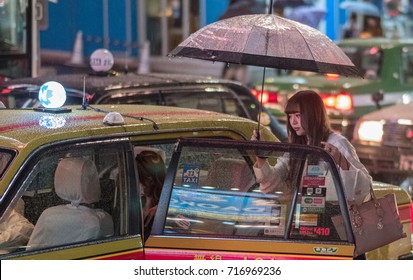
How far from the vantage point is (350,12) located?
26.0 m

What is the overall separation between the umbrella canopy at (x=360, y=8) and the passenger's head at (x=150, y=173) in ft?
65.1

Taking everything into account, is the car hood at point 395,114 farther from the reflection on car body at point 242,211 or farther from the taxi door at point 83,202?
Result: the taxi door at point 83,202

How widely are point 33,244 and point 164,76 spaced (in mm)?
4189

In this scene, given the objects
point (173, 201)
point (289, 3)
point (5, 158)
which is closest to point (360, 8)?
point (289, 3)

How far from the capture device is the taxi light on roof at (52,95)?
5406 mm

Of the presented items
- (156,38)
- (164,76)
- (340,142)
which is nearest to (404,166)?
(164,76)

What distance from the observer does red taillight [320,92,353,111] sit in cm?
1319

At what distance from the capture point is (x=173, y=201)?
4855 mm

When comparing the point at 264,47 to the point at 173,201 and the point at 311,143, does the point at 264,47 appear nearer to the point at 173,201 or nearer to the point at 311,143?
the point at 311,143

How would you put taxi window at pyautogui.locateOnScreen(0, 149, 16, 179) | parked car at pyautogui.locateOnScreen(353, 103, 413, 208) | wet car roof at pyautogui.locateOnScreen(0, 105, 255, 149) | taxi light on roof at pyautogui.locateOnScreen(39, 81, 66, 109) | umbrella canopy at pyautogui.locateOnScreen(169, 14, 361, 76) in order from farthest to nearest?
parked car at pyautogui.locateOnScreen(353, 103, 413, 208), umbrella canopy at pyautogui.locateOnScreen(169, 14, 361, 76), taxi light on roof at pyautogui.locateOnScreen(39, 81, 66, 109), wet car roof at pyautogui.locateOnScreen(0, 105, 255, 149), taxi window at pyautogui.locateOnScreen(0, 149, 16, 179)

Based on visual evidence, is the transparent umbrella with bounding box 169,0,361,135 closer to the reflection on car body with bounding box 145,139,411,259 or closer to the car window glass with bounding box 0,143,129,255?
the reflection on car body with bounding box 145,139,411,259

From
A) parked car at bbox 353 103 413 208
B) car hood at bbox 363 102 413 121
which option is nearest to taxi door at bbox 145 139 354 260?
parked car at bbox 353 103 413 208

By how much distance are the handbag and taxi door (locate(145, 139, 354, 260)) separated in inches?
3.5

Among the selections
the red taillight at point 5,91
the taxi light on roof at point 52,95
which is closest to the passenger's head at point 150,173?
the taxi light on roof at point 52,95
